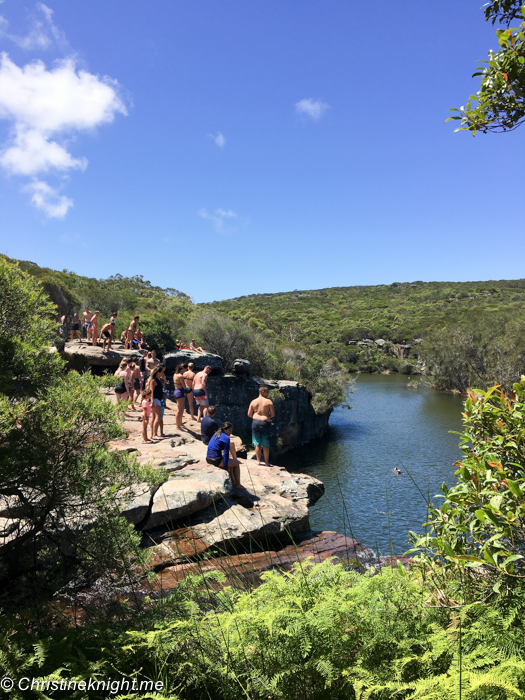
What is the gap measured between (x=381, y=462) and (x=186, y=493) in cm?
1332

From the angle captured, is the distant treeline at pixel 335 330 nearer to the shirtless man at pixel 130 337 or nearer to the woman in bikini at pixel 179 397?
the shirtless man at pixel 130 337

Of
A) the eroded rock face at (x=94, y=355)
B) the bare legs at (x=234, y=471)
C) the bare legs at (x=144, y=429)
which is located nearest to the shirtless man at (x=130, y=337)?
the eroded rock face at (x=94, y=355)

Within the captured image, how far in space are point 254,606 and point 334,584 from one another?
0.58 metres

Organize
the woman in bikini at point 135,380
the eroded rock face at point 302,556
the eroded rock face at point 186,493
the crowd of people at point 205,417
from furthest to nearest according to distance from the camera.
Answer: the woman in bikini at point 135,380, the crowd of people at point 205,417, the eroded rock face at point 186,493, the eroded rock face at point 302,556

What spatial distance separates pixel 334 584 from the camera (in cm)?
303

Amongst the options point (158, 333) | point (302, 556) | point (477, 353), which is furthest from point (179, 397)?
point (477, 353)

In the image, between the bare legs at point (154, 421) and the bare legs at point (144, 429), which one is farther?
the bare legs at point (154, 421)

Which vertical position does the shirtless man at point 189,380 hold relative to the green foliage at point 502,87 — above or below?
below

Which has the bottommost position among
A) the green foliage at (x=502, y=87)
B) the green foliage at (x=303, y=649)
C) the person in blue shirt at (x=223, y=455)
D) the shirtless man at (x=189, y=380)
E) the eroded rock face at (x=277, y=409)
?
the eroded rock face at (x=277, y=409)

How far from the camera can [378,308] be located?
8556 cm

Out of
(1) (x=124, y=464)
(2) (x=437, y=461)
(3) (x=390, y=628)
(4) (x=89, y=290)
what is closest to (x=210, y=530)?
(1) (x=124, y=464)

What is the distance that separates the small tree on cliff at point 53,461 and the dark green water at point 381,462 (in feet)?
6.79

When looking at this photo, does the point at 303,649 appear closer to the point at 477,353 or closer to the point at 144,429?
the point at 144,429

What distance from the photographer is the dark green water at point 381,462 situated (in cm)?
1072
